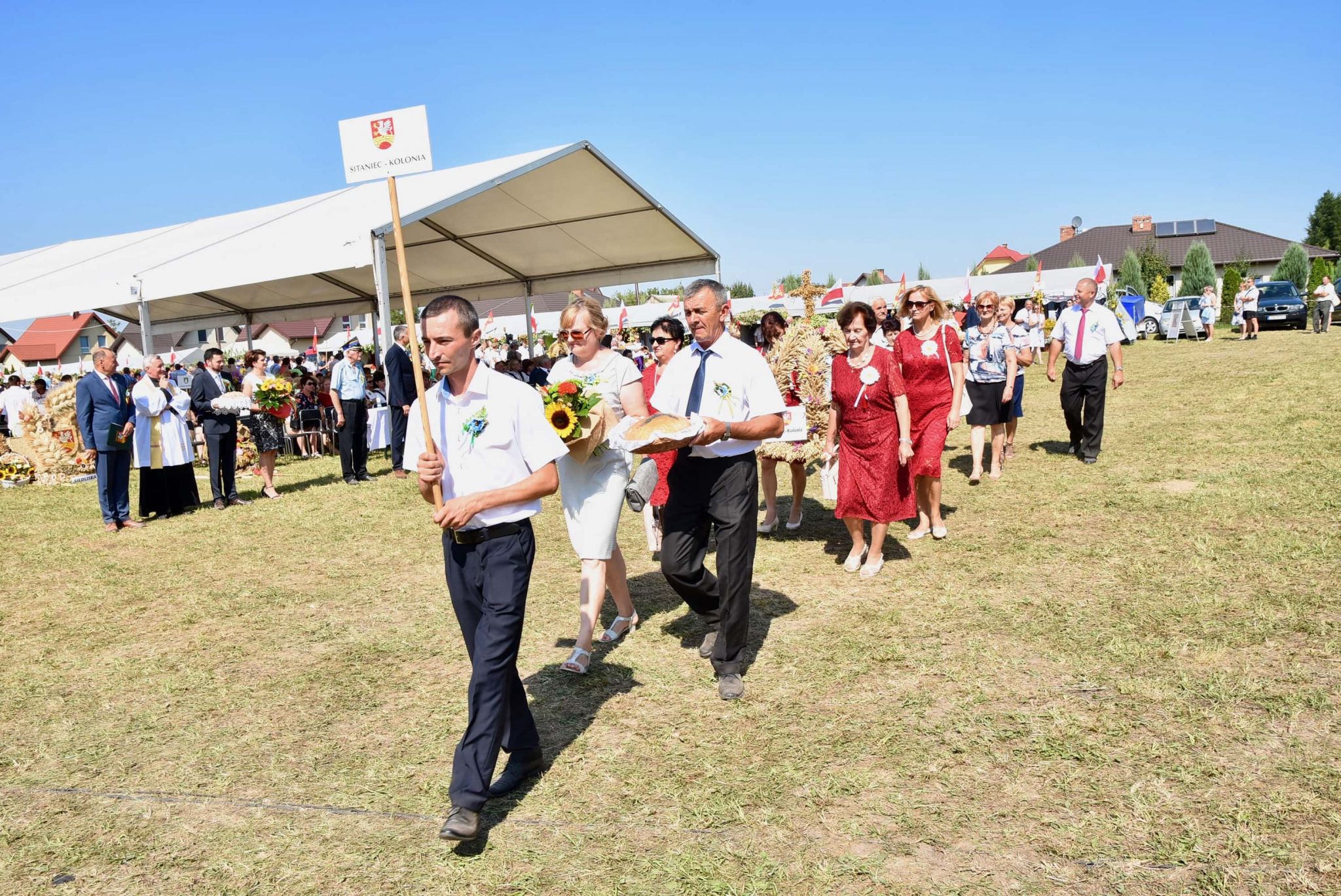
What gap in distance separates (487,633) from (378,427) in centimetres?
1246

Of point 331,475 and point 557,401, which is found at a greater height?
point 557,401

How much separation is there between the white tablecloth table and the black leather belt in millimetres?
11972

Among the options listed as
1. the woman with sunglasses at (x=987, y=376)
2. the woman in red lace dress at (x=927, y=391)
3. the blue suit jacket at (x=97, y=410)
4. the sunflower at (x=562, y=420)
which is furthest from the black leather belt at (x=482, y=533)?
the blue suit jacket at (x=97, y=410)

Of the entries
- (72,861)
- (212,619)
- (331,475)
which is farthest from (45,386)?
(72,861)

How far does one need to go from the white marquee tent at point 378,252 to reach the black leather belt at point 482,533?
9565mm

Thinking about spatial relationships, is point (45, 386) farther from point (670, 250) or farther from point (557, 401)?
point (557, 401)

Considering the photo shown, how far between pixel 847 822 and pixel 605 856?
938 millimetres

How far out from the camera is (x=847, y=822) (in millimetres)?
3434

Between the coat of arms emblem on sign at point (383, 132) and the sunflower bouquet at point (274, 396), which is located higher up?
the coat of arms emblem on sign at point (383, 132)

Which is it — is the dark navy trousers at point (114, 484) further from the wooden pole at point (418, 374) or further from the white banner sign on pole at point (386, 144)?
the wooden pole at point (418, 374)

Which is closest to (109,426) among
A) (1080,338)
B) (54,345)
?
(1080,338)

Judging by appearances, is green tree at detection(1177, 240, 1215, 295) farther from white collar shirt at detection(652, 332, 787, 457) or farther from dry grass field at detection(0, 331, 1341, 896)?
white collar shirt at detection(652, 332, 787, 457)

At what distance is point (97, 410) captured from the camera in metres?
10.0

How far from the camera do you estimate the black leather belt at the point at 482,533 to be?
3.45 meters
